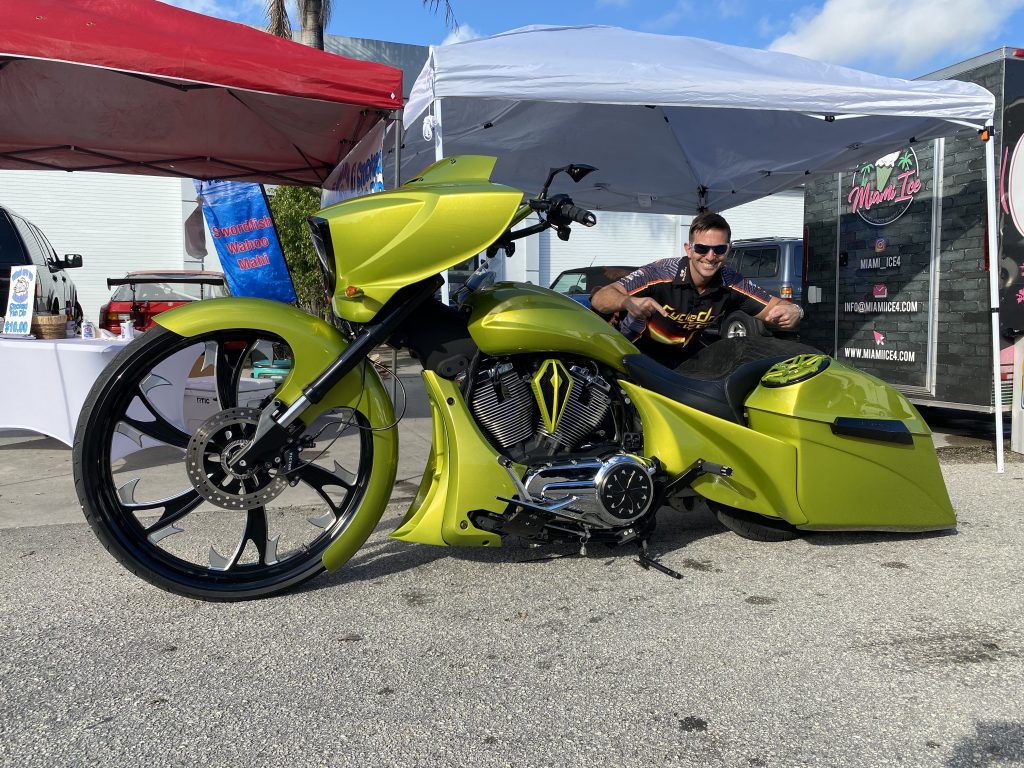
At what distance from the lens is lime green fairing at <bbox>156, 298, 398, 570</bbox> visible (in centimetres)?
254

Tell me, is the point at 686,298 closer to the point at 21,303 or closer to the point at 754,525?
the point at 754,525

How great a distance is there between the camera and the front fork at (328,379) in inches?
101

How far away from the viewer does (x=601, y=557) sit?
3.16 m

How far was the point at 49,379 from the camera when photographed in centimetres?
460

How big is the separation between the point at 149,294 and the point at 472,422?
8.27 meters

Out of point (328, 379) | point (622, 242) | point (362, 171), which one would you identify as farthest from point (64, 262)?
point (622, 242)

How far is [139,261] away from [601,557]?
15742 millimetres

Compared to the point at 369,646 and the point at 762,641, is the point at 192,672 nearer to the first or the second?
the point at 369,646

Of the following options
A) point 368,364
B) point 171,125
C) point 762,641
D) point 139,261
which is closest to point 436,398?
point 368,364

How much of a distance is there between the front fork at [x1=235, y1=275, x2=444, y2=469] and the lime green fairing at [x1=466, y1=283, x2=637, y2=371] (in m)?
0.22

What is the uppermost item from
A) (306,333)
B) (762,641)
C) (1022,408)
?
(306,333)

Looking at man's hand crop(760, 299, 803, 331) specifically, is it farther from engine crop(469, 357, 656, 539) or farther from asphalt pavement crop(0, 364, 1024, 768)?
engine crop(469, 357, 656, 539)

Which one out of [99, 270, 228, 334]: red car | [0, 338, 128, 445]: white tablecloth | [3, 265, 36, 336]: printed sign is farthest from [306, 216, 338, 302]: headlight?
[99, 270, 228, 334]: red car

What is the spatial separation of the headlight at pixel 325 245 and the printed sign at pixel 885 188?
17.5 feet
